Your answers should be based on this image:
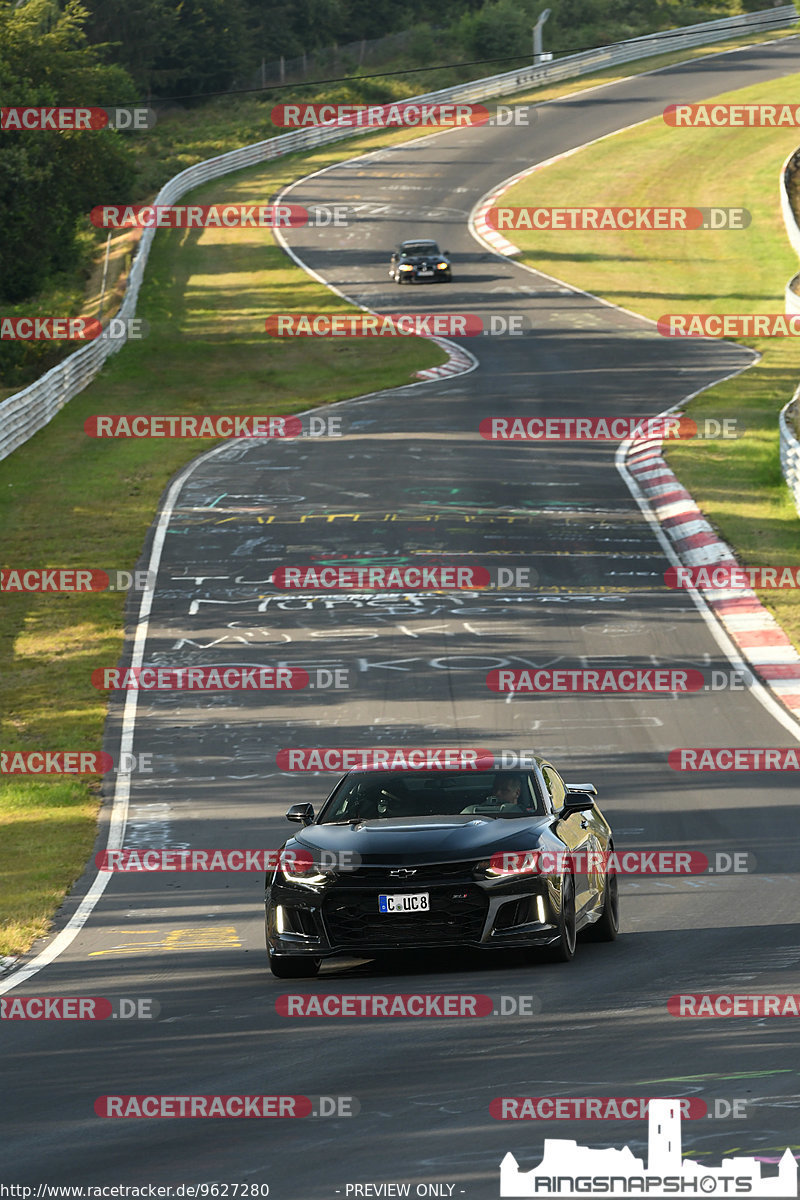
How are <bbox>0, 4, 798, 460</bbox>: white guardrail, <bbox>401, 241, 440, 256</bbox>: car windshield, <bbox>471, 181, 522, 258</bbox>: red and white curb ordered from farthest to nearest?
<bbox>471, 181, 522, 258</bbox>: red and white curb < <bbox>401, 241, 440, 256</bbox>: car windshield < <bbox>0, 4, 798, 460</bbox>: white guardrail

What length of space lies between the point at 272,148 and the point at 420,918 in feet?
253

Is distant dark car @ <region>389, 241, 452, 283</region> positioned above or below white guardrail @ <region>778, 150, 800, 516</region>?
above

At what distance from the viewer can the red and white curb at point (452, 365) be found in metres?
45.2

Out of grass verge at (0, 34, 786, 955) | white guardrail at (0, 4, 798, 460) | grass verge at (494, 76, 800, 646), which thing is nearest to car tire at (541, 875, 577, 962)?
grass verge at (0, 34, 786, 955)

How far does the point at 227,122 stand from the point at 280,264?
33.4 meters

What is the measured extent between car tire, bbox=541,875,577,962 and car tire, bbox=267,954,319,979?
57.0 inches

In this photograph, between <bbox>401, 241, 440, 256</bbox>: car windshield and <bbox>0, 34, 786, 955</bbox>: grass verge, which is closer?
<bbox>0, 34, 786, 955</bbox>: grass verge

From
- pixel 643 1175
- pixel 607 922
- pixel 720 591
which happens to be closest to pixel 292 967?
pixel 607 922

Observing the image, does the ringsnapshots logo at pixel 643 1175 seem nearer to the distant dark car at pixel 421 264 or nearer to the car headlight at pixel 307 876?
the car headlight at pixel 307 876

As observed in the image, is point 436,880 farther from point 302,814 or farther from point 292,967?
point 302,814

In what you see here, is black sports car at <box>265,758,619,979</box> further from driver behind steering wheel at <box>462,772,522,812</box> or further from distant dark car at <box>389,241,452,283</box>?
distant dark car at <box>389,241,452,283</box>

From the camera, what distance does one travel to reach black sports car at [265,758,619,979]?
34.0 feet

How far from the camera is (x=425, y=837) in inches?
422

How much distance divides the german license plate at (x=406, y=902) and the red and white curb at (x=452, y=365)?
35.2 meters
